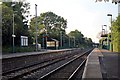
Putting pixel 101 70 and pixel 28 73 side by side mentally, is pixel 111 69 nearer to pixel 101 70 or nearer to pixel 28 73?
pixel 101 70

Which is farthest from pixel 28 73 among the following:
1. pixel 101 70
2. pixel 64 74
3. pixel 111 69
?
pixel 111 69

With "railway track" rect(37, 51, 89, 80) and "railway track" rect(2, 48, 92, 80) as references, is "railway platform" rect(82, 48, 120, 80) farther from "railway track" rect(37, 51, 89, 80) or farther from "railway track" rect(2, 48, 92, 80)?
"railway track" rect(2, 48, 92, 80)

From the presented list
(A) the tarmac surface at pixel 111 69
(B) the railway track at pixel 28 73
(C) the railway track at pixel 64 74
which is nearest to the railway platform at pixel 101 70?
(A) the tarmac surface at pixel 111 69

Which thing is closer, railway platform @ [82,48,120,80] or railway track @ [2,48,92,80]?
railway platform @ [82,48,120,80]

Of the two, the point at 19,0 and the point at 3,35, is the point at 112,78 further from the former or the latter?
the point at 19,0

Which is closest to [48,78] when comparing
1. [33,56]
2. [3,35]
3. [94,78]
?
[94,78]

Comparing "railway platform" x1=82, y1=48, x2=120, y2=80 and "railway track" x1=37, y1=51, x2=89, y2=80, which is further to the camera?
"railway track" x1=37, y1=51, x2=89, y2=80

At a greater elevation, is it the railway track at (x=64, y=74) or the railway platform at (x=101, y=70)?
the railway platform at (x=101, y=70)

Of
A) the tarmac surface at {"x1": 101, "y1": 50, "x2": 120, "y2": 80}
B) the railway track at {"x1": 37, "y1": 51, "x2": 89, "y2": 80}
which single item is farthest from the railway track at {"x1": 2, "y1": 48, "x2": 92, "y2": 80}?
the tarmac surface at {"x1": 101, "y1": 50, "x2": 120, "y2": 80}

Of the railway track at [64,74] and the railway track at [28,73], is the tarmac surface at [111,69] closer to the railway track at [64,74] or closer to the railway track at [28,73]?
the railway track at [64,74]

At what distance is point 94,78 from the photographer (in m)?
16.8

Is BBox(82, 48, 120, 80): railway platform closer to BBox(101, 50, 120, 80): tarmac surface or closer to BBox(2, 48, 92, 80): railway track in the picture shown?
BBox(101, 50, 120, 80): tarmac surface

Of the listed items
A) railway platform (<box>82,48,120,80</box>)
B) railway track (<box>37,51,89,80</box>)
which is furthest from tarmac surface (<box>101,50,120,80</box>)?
railway track (<box>37,51,89,80</box>)

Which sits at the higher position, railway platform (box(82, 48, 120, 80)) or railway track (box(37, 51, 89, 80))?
railway platform (box(82, 48, 120, 80))
